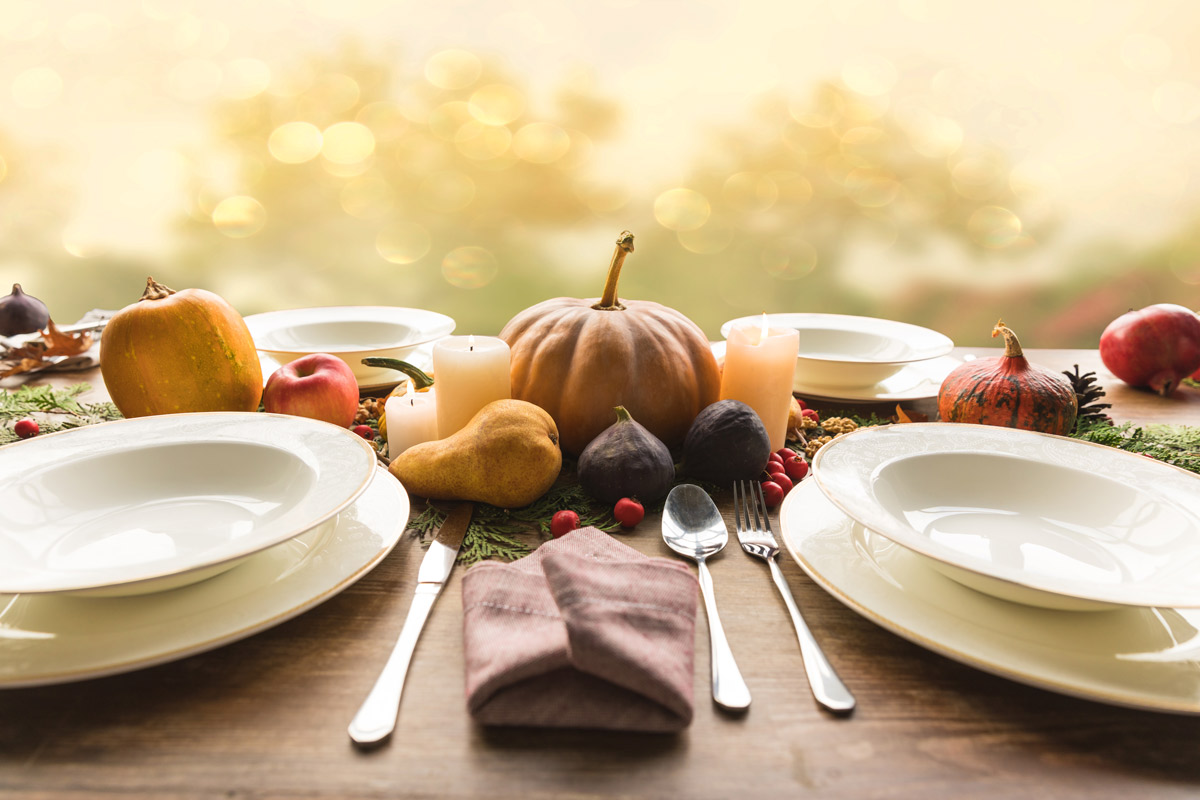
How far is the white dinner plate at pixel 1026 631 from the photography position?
1.51ft

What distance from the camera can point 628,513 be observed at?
73cm

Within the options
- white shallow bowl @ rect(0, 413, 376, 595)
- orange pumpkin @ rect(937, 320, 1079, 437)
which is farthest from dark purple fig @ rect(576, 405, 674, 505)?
orange pumpkin @ rect(937, 320, 1079, 437)

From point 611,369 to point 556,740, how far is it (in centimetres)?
52

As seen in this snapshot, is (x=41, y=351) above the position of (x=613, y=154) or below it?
below

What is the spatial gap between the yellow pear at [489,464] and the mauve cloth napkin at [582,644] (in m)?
0.20

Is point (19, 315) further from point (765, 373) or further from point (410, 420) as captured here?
point (765, 373)

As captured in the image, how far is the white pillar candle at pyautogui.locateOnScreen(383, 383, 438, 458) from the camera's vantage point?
874 mm

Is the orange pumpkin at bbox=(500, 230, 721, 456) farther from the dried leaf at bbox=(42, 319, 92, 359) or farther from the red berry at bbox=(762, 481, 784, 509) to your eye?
the dried leaf at bbox=(42, 319, 92, 359)

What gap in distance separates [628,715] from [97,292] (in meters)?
3.16

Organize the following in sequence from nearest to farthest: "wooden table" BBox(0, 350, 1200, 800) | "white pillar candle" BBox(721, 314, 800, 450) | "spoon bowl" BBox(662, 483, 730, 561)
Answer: "wooden table" BBox(0, 350, 1200, 800) → "spoon bowl" BBox(662, 483, 730, 561) → "white pillar candle" BBox(721, 314, 800, 450)

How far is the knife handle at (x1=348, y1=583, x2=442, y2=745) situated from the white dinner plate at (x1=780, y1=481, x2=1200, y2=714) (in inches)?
13.3

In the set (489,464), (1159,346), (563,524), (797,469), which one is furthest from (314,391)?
(1159,346)

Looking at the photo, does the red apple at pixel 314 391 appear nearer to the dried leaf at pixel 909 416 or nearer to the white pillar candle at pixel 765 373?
the white pillar candle at pixel 765 373

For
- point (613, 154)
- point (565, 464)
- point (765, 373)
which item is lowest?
point (565, 464)
